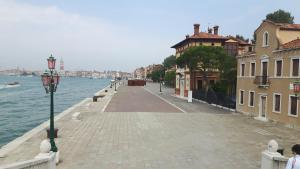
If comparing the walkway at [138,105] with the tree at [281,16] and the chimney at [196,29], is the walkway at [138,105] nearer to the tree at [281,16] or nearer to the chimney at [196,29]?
the chimney at [196,29]

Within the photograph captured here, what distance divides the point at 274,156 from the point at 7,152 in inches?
428

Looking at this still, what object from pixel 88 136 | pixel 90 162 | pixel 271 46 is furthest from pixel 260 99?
pixel 90 162

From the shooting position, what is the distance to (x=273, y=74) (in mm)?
25672

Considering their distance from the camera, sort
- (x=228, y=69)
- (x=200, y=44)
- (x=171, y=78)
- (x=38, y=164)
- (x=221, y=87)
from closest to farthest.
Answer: (x=38, y=164) → (x=228, y=69) → (x=221, y=87) → (x=200, y=44) → (x=171, y=78)

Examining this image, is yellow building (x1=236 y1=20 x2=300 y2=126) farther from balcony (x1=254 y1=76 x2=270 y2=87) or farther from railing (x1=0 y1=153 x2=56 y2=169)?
railing (x1=0 y1=153 x2=56 y2=169)

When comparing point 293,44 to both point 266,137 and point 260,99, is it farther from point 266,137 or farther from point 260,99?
point 266,137

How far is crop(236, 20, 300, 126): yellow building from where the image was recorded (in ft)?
75.8

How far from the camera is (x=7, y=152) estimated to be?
13.8 m

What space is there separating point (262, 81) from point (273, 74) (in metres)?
1.51

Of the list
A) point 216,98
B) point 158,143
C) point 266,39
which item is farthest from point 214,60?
point 158,143

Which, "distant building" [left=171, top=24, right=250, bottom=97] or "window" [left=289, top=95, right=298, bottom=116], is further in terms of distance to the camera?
"distant building" [left=171, top=24, right=250, bottom=97]

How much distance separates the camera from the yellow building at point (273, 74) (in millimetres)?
23109

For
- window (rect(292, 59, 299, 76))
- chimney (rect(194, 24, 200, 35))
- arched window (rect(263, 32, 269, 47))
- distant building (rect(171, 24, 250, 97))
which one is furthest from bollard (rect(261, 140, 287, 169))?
Result: chimney (rect(194, 24, 200, 35))

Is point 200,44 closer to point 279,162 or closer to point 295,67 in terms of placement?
point 295,67
